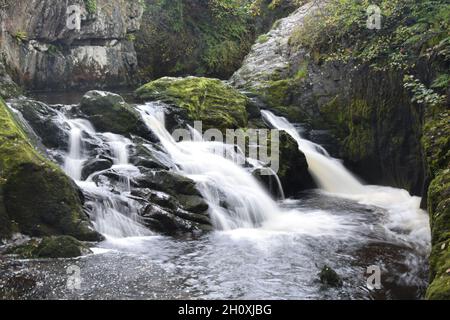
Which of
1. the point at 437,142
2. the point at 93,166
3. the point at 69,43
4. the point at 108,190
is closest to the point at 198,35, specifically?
the point at 69,43

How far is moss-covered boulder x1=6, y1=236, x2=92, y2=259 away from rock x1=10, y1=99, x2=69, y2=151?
384cm

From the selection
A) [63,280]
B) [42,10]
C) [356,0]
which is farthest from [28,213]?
[42,10]

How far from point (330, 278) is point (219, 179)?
14.8 feet

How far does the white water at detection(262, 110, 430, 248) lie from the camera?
9.07m

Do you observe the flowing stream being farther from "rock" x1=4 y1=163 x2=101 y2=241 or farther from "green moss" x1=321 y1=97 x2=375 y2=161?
"green moss" x1=321 y1=97 x2=375 y2=161

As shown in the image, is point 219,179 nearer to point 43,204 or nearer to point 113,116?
point 113,116

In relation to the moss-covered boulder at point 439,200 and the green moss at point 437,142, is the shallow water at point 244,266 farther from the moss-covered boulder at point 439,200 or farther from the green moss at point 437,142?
the green moss at point 437,142

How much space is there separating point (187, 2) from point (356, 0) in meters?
12.2

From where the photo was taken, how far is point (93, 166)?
32.3 ft

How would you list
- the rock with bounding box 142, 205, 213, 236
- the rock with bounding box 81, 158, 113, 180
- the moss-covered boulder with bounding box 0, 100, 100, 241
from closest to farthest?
1. the moss-covered boulder with bounding box 0, 100, 100, 241
2. the rock with bounding box 142, 205, 213, 236
3. the rock with bounding box 81, 158, 113, 180

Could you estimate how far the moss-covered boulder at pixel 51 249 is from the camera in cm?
673

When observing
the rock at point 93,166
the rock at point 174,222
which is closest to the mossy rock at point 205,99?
the rock at point 93,166

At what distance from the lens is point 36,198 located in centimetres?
750

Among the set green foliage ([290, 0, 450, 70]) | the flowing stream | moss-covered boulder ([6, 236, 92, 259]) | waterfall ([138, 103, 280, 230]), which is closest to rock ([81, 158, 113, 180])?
the flowing stream
